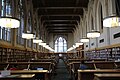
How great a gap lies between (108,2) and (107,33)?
1715mm

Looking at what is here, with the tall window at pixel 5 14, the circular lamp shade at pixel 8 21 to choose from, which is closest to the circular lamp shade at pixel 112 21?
the circular lamp shade at pixel 8 21

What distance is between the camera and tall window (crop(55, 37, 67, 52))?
38.9m

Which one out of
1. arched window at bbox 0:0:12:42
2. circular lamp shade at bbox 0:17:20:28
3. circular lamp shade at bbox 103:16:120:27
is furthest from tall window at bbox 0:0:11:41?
circular lamp shade at bbox 103:16:120:27

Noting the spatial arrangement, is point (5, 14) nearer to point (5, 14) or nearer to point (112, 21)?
point (5, 14)

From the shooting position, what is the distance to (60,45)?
38969 millimetres

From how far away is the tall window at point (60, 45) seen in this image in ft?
128

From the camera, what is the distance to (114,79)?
346 cm

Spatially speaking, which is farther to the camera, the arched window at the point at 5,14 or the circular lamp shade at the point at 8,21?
the arched window at the point at 5,14

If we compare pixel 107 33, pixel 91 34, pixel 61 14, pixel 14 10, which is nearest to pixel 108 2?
pixel 107 33

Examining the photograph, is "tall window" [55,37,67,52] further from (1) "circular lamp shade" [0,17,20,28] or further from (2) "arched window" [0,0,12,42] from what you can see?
(1) "circular lamp shade" [0,17,20,28]

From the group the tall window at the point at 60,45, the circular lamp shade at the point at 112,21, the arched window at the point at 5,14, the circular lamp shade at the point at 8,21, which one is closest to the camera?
the circular lamp shade at the point at 8,21

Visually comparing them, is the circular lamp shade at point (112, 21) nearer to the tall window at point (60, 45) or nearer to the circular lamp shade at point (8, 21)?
the circular lamp shade at point (8, 21)

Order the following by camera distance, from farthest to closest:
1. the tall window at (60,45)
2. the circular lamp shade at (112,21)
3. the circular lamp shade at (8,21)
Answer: the tall window at (60,45) → the circular lamp shade at (112,21) → the circular lamp shade at (8,21)

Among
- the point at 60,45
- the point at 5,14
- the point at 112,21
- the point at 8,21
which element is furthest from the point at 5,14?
the point at 60,45
